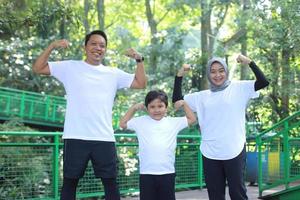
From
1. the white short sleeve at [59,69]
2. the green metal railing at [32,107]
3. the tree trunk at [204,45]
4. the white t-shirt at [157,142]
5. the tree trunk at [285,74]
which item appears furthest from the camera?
the green metal railing at [32,107]

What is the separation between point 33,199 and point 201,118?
3873mm

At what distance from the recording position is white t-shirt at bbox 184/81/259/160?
4266 millimetres

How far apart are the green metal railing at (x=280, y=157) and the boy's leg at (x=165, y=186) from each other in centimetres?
345

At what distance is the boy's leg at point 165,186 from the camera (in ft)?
14.7

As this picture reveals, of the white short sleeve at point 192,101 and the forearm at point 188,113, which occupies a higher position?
the white short sleeve at point 192,101

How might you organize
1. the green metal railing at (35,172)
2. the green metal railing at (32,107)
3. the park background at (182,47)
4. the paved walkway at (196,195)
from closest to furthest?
1. the green metal railing at (35,172)
2. the paved walkway at (196,195)
3. the park background at (182,47)
4. the green metal railing at (32,107)

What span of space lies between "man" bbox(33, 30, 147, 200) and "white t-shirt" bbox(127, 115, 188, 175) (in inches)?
18.5

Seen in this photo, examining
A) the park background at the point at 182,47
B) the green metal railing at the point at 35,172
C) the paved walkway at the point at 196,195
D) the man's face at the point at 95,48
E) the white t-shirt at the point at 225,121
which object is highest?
the park background at the point at 182,47

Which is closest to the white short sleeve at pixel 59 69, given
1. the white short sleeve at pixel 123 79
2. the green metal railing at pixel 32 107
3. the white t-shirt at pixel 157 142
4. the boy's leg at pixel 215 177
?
the white short sleeve at pixel 123 79

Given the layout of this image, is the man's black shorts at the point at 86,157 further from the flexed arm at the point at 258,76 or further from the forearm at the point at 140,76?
the flexed arm at the point at 258,76

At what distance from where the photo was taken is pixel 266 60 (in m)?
14.5

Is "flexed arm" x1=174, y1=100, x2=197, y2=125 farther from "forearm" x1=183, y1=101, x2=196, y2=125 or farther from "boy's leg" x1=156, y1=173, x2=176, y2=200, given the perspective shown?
"boy's leg" x1=156, y1=173, x2=176, y2=200

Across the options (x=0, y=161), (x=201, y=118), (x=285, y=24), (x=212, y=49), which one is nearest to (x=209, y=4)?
(x=212, y=49)

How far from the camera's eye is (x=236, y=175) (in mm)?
4223
